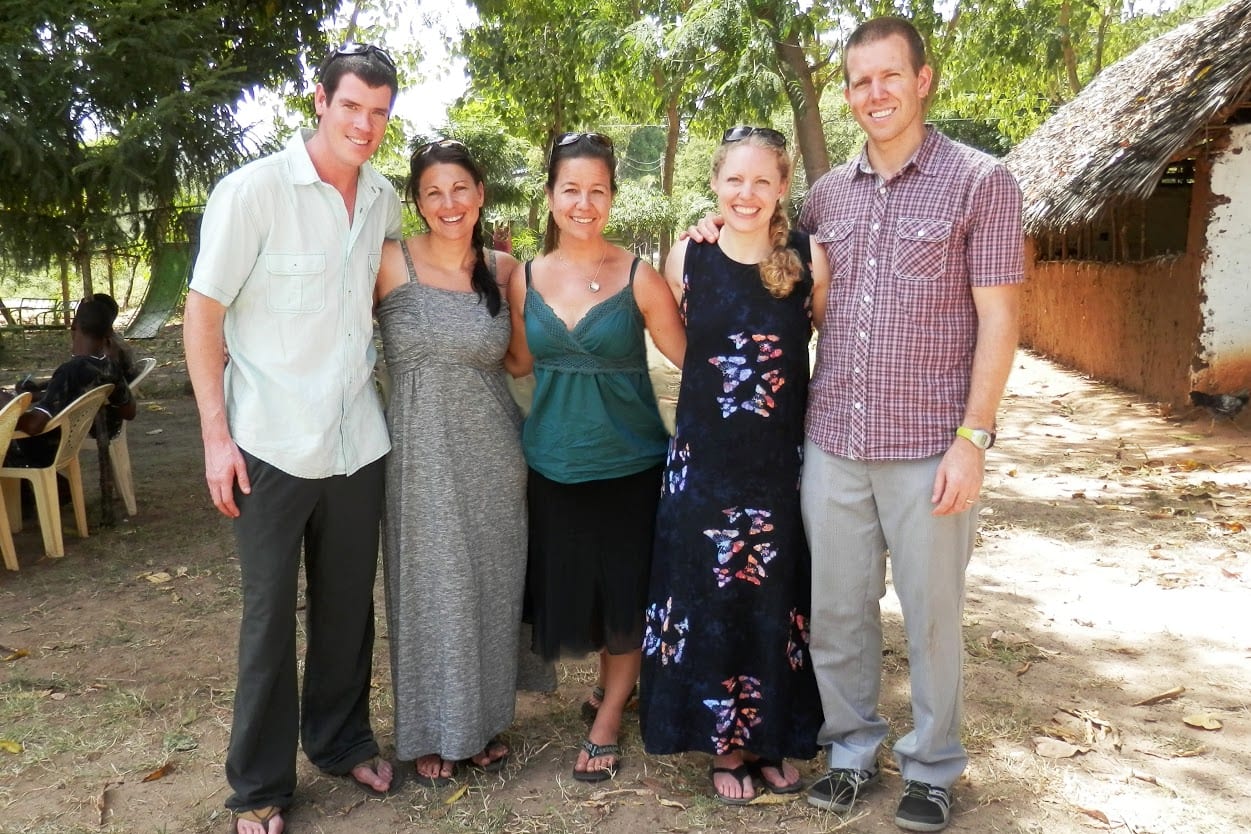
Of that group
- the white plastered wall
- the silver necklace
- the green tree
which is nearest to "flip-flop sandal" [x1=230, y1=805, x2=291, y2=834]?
the silver necklace

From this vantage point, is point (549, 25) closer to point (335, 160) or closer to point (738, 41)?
point (738, 41)

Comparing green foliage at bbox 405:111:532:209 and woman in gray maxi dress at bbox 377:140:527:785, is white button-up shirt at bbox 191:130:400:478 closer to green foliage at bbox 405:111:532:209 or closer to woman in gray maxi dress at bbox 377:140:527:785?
woman in gray maxi dress at bbox 377:140:527:785

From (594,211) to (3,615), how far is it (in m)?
3.80

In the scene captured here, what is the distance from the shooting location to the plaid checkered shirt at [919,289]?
2.70 metres

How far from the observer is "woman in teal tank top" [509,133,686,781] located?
3.06 meters

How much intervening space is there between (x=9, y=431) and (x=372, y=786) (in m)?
3.38

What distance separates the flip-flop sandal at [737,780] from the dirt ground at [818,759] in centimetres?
3

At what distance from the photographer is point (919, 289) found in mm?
2752

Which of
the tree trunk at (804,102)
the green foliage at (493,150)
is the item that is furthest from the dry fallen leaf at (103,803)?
the green foliage at (493,150)

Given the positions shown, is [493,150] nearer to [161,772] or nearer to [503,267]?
[503,267]

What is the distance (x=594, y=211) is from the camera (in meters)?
3.06

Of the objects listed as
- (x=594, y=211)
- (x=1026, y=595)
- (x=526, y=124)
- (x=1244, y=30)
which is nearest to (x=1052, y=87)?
(x=526, y=124)

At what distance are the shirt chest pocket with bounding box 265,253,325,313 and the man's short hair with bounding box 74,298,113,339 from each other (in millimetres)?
4478

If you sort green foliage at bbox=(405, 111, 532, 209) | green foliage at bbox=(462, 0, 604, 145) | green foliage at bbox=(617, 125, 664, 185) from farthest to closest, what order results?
green foliage at bbox=(617, 125, 664, 185) < green foliage at bbox=(405, 111, 532, 209) < green foliage at bbox=(462, 0, 604, 145)
